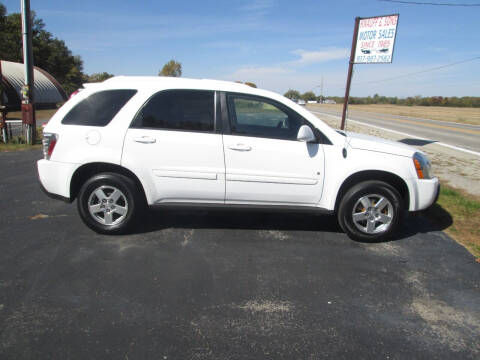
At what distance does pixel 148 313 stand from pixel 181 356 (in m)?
0.58

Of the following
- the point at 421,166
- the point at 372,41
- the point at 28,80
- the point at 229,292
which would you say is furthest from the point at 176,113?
the point at 372,41

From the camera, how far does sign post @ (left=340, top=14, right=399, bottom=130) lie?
1137 cm

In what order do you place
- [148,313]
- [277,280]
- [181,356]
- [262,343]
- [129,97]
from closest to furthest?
[181,356], [262,343], [148,313], [277,280], [129,97]

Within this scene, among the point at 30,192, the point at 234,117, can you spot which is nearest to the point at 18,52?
the point at 30,192

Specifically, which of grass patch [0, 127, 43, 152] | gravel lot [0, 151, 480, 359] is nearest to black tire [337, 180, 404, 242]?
gravel lot [0, 151, 480, 359]

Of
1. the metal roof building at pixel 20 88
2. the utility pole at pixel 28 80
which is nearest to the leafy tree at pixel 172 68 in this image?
the metal roof building at pixel 20 88

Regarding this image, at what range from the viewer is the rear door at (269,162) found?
4.15m

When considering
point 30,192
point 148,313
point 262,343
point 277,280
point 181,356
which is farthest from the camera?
point 30,192

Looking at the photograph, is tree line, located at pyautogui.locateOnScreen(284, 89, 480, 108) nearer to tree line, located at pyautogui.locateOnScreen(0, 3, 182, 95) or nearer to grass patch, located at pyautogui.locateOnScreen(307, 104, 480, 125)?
grass patch, located at pyautogui.locateOnScreen(307, 104, 480, 125)

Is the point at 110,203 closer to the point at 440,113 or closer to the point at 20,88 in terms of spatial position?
the point at 20,88

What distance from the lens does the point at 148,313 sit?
2.83m

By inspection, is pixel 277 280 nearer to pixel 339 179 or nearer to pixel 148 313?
pixel 148 313

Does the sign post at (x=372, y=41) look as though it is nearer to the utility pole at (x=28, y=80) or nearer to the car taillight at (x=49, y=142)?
the car taillight at (x=49, y=142)

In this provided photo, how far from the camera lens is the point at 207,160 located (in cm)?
414
